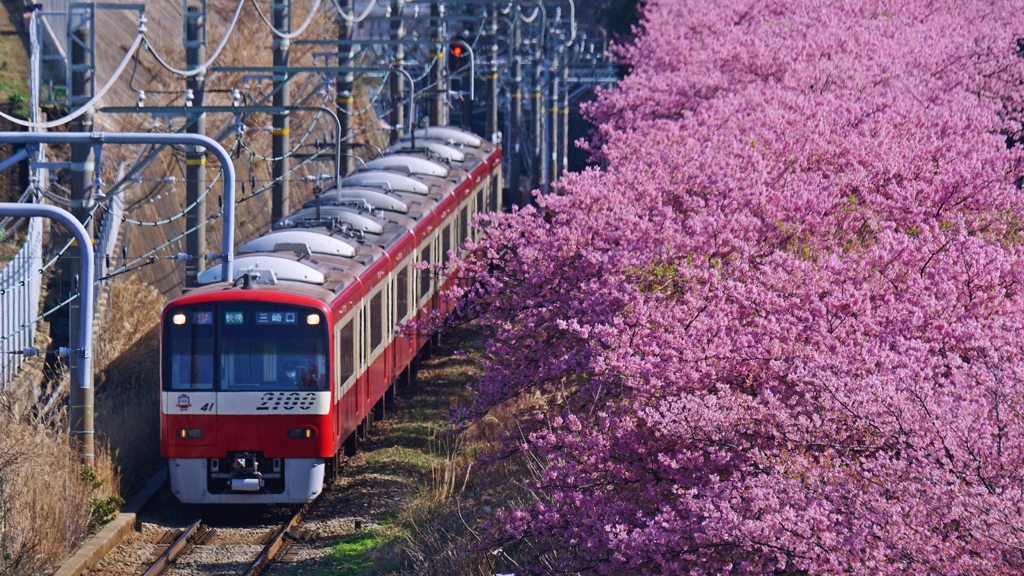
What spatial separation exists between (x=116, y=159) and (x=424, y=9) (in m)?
35.7

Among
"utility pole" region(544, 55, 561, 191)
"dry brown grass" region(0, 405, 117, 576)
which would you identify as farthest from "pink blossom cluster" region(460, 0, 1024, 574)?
"utility pole" region(544, 55, 561, 191)

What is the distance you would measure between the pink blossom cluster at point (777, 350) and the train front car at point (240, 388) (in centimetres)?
169

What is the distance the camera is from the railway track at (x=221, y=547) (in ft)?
37.9

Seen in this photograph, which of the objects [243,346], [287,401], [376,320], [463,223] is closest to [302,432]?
[287,401]

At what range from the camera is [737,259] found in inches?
383

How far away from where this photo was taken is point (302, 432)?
12.5 m

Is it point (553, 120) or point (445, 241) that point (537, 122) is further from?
point (445, 241)

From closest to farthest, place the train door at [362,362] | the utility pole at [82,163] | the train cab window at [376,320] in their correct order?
the utility pole at [82,163]
the train door at [362,362]
the train cab window at [376,320]

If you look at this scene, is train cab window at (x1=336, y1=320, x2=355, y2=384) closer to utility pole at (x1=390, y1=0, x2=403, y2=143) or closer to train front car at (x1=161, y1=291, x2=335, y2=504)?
train front car at (x1=161, y1=291, x2=335, y2=504)

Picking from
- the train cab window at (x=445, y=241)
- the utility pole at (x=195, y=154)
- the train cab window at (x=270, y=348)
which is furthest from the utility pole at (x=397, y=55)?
the train cab window at (x=270, y=348)

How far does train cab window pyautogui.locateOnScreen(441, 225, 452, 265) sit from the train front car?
6478 mm

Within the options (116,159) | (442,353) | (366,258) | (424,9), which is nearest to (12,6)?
(116,159)

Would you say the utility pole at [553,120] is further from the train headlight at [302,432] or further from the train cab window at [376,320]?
the train headlight at [302,432]

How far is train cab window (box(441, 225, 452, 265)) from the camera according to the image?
18844mm
